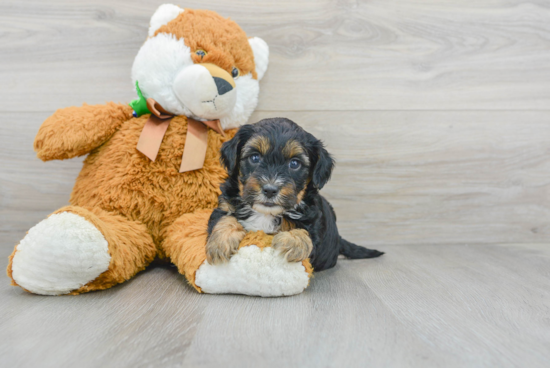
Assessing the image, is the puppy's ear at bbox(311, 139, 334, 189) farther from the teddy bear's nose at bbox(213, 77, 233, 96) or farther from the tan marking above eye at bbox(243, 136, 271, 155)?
the teddy bear's nose at bbox(213, 77, 233, 96)

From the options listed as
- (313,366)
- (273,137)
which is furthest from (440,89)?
(313,366)

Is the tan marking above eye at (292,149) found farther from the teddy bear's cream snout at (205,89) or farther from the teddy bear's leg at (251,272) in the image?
the teddy bear's cream snout at (205,89)

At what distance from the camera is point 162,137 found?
6.04 feet

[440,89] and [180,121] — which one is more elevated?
[440,89]

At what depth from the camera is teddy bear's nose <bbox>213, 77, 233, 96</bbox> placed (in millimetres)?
1772

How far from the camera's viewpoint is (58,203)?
7.61 feet

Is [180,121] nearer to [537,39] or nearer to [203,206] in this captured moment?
[203,206]

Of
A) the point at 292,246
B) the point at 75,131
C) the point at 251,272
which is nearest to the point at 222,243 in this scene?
the point at 251,272

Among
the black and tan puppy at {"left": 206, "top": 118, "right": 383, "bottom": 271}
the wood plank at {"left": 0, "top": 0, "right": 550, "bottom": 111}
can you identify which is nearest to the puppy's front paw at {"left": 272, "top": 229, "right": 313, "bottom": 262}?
the black and tan puppy at {"left": 206, "top": 118, "right": 383, "bottom": 271}

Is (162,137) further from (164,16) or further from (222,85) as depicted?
(164,16)

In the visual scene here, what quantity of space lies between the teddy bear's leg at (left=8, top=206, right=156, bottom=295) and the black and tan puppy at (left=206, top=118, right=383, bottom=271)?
387 mm

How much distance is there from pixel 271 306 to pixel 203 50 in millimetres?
1164

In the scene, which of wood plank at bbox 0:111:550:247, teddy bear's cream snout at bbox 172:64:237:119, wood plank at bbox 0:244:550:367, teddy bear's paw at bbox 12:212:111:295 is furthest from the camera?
wood plank at bbox 0:111:550:247

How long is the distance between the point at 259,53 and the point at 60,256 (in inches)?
52.7
